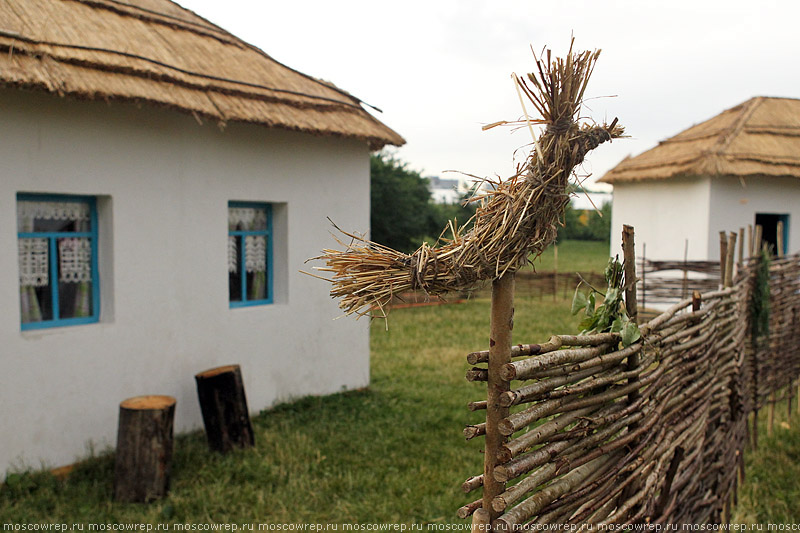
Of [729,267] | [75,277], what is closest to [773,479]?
[729,267]

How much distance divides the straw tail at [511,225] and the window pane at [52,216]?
4.29 meters

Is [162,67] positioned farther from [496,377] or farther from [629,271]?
[496,377]

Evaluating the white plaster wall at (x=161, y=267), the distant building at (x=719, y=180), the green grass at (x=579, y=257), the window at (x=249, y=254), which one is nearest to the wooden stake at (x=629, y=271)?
the white plaster wall at (x=161, y=267)

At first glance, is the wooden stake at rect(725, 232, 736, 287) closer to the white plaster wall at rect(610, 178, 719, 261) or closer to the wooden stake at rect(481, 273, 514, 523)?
the wooden stake at rect(481, 273, 514, 523)

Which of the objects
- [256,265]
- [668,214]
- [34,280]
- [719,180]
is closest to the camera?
[34,280]

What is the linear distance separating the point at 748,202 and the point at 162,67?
10.8m

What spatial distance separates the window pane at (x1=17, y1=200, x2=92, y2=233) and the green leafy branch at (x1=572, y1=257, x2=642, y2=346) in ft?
15.0

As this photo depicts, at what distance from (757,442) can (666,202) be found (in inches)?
301

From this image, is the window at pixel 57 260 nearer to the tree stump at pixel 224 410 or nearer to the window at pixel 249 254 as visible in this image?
the tree stump at pixel 224 410

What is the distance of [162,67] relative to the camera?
5574mm

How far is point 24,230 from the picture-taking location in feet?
16.9

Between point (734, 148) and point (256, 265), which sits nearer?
point (256, 265)

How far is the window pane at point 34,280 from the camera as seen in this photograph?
5156 mm

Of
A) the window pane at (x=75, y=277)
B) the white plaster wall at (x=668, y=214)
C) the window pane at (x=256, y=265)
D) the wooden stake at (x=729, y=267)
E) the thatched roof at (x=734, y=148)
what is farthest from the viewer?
the white plaster wall at (x=668, y=214)
